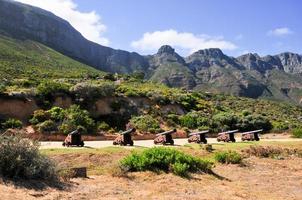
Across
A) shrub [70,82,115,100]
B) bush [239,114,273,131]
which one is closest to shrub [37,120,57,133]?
shrub [70,82,115,100]

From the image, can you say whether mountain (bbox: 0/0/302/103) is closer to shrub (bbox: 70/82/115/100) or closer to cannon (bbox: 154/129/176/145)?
shrub (bbox: 70/82/115/100)

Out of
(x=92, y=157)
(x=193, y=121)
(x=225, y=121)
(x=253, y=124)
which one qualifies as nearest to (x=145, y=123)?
(x=193, y=121)

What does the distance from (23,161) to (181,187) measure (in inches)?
241

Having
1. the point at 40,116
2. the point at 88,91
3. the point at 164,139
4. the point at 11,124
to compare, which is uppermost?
the point at 88,91

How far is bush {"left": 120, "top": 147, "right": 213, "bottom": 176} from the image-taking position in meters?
20.2

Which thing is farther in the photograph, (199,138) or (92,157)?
(199,138)

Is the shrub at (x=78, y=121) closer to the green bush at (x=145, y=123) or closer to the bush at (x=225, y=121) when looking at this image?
the green bush at (x=145, y=123)

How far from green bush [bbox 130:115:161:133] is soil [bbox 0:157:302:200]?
21.4 metres

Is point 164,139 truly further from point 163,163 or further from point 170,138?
point 163,163

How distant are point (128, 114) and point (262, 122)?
638 inches

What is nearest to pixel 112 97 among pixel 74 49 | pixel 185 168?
pixel 185 168

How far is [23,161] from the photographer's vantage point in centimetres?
1616

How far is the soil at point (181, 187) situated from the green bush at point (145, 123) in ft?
70.2

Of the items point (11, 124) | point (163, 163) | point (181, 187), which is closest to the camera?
point (181, 187)
